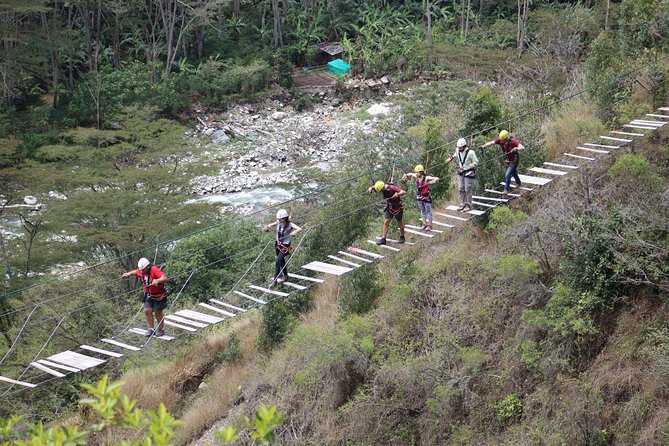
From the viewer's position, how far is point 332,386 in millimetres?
13914

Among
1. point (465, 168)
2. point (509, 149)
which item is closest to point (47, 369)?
point (465, 168)

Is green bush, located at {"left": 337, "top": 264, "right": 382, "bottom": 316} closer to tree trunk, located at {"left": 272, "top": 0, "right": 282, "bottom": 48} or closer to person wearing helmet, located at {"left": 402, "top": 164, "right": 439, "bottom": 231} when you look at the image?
person wearing helmet, located at {"left": 402, "top": 164, "right": 439, "bottom": 231}

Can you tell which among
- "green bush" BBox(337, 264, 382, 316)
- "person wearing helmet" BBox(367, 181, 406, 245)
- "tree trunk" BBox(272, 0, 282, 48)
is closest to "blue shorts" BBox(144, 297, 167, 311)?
"person wearing helmet" BBox(367, 181, 406, 245)

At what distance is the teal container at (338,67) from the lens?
129 feet

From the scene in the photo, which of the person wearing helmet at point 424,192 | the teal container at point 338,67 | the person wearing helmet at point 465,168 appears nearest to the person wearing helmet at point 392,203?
the person wearing helmet at point 424,192

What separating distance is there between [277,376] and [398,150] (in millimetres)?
8095

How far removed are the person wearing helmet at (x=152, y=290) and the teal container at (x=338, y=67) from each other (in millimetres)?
28937

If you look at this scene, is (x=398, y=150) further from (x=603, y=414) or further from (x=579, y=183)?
(x=603, y=414)

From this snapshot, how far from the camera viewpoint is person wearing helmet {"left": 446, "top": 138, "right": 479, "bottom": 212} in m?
12.9

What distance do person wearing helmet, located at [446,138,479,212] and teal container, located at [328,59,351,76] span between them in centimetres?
2670

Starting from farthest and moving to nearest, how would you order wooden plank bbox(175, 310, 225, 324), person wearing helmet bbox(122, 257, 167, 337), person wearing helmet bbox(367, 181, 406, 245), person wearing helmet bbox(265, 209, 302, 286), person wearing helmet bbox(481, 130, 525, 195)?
person wearing helmet bbox(481, 130, 525, 195), person wearing helmet bbox(367, 181, 406, 245), person wearing helmet bbox(265, 209, 302, 286), person wearing helmet bbox(122, 257, 167, 337), wooden plank bbox(175, 310, 225, 324)

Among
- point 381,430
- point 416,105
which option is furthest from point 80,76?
point 381,430

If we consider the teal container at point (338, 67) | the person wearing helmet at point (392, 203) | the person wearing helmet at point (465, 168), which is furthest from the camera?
the teal container at point (338, 67)

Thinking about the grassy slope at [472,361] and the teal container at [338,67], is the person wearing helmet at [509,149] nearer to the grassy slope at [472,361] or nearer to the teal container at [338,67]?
the grassy slope at [472,361]
